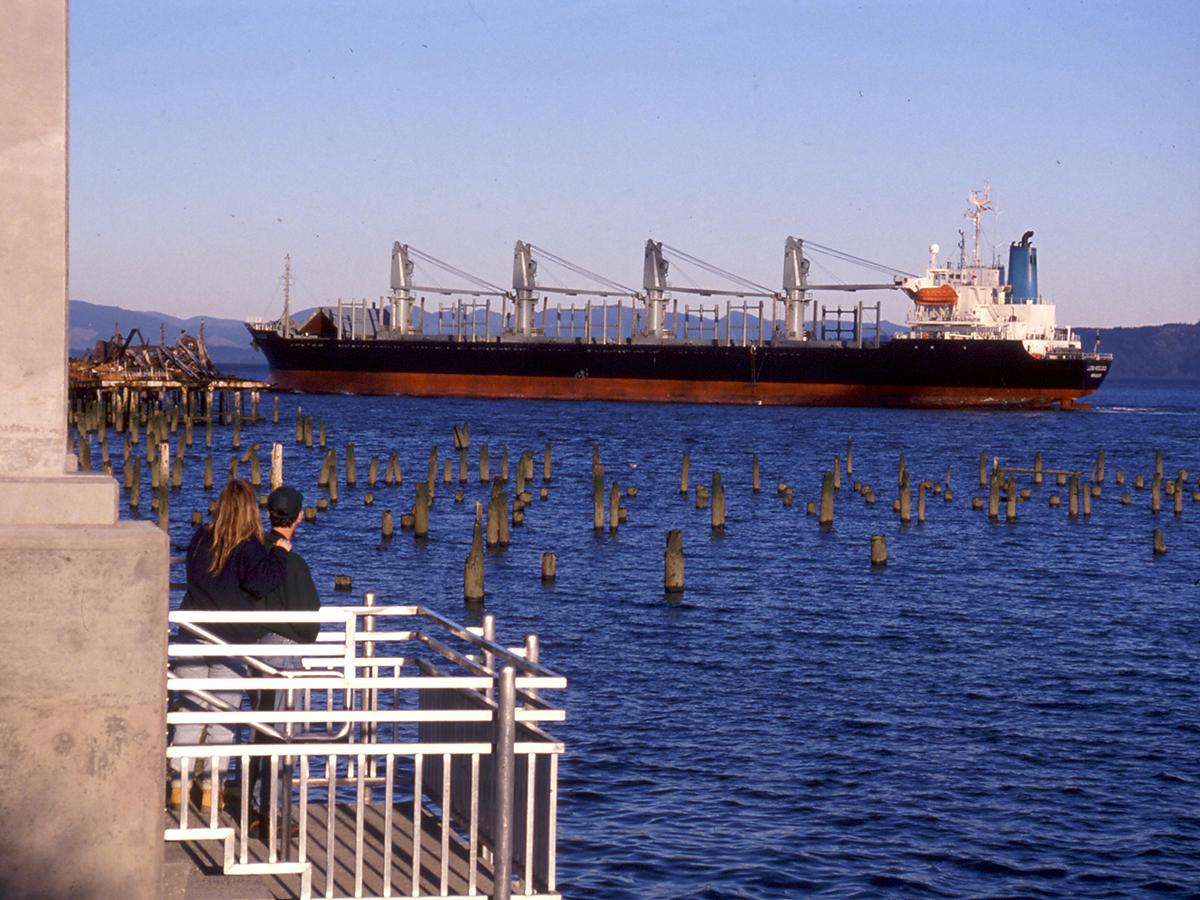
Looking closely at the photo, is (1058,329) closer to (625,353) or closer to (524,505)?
(625,353)

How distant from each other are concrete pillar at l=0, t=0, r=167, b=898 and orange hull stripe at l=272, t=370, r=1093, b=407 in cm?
10852

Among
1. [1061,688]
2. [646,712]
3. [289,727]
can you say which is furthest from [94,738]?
[1061,688]

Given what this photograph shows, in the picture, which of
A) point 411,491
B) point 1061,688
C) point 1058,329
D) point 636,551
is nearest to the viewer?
point 1061,688

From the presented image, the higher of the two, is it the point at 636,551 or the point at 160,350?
the point at 160,350

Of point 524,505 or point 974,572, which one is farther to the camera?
point 524,505

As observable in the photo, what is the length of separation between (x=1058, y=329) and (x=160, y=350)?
201 ft

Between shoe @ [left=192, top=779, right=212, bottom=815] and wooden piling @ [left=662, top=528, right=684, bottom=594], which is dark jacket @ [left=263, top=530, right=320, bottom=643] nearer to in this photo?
shoe @ [left=192, top=779, right=212, bottom=815]

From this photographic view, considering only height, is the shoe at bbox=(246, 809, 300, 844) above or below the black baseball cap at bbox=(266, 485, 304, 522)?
below

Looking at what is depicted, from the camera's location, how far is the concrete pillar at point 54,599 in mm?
5582

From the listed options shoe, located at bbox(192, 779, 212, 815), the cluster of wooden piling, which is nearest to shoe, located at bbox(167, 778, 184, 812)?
shoe, located at bbox(192, 779, 212, 815)

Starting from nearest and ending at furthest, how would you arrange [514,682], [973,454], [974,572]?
[514,682] < [974,572] < [973,454]

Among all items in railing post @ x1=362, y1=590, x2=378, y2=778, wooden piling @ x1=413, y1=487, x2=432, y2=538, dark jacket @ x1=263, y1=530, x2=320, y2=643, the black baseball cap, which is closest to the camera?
railing post @ x1=362, y1=590, x2=378, y2=778

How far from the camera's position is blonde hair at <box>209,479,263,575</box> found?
824 centimetres

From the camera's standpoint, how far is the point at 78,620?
5.60 metres
